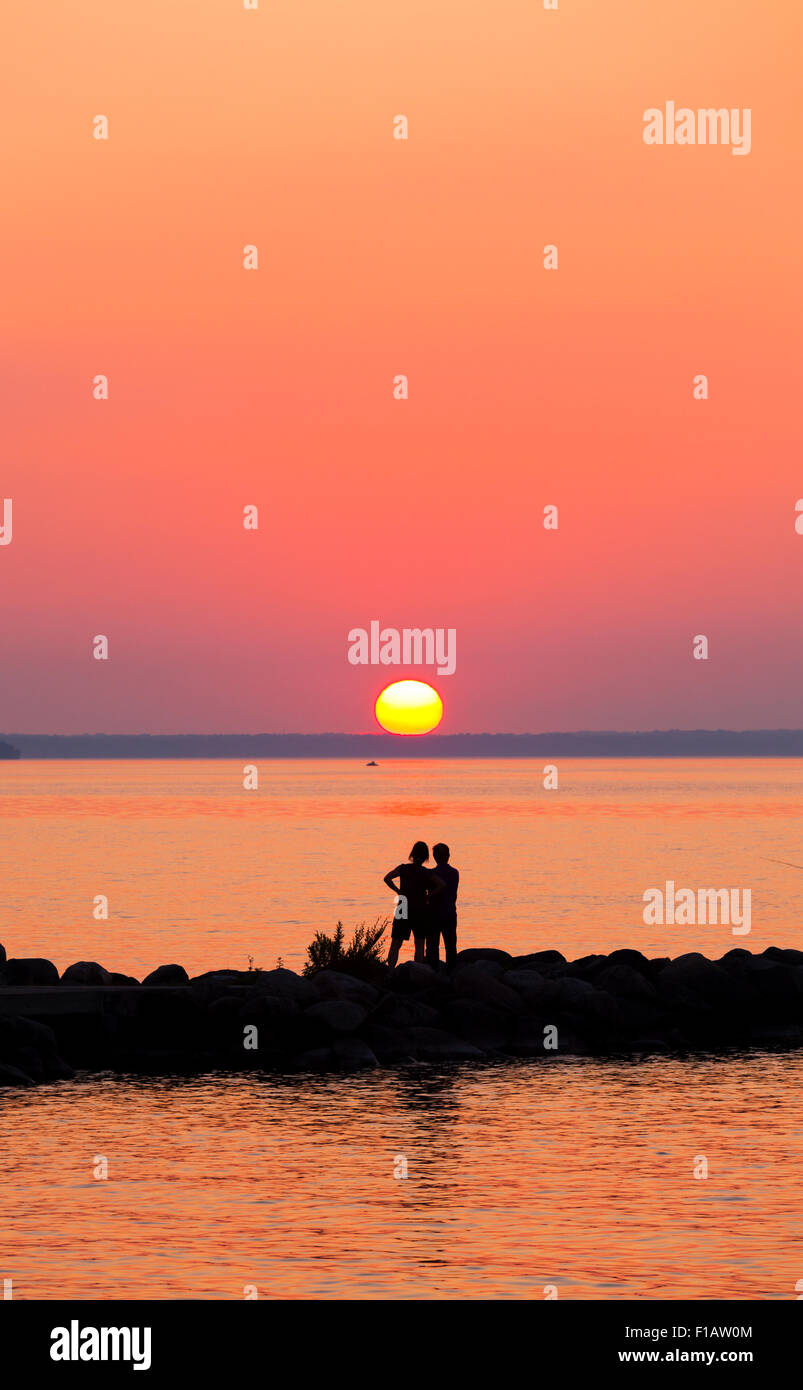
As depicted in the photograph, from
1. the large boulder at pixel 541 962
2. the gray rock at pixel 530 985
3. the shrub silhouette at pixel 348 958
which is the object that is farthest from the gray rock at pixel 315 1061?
the large boulder at pixel 541 962

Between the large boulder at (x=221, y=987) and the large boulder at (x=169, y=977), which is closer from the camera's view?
the large boulder at (x=221, y=987)

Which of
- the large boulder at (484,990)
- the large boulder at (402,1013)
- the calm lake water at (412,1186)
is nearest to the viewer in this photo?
the calm lake water at (412,1186)

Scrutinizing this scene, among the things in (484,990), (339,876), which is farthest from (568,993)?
(339,876)

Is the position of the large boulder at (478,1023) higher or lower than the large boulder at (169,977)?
lower

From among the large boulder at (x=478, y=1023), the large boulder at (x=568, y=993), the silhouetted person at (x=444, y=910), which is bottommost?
the large boulder at (x=478, y=1023)

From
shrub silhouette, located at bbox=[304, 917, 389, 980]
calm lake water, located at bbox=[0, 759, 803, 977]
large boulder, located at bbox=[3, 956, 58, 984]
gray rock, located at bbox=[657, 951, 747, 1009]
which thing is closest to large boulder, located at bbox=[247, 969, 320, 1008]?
shrub silhouette, located at bbox=[304, 917, 389, 980]

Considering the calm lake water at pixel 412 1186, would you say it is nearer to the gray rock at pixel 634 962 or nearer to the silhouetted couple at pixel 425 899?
the silhouetted couple at pixel 425 899

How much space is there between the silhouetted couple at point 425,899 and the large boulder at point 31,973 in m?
5.63

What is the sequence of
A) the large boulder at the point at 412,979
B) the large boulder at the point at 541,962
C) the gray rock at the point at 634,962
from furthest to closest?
the large boulder at the point at 541,962, the gray rock at the point at 634,962, the large boulder at the point at 412,979

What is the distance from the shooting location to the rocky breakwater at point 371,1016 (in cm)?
2480

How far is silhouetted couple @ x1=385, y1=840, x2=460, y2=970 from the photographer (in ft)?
85.0
